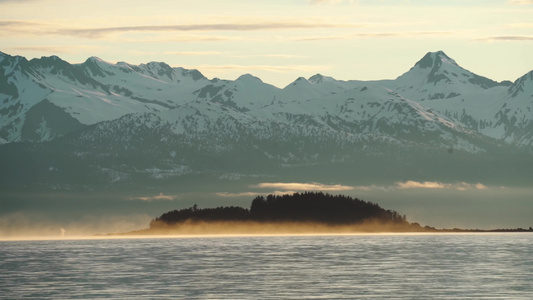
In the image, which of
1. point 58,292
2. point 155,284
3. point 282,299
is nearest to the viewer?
point 282,299

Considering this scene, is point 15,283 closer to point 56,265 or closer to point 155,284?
point 155,284

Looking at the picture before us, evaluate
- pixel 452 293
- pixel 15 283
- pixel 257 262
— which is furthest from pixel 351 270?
pixel 15 283

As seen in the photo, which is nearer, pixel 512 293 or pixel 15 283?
pixel 512 293

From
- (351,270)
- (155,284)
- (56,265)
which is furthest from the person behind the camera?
(56,265)

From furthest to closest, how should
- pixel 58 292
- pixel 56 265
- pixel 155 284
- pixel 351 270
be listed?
pixel 56 265, pixel 351 270, pixel 155 284, pixel 58 292

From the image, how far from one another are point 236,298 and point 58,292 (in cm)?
2290

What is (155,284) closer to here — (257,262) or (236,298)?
(236,298)

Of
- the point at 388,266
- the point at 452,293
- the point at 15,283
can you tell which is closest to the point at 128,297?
the point at 15,283

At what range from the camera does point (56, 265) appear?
623ft

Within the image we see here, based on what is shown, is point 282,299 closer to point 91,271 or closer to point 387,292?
point 387,292

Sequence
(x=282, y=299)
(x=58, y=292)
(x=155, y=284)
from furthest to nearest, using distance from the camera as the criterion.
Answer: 1. (x=155, y=284)
2. (x=58, y=292)
3. (x=282, y=299)

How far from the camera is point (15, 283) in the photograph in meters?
146

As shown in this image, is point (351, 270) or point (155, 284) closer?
point (155, 284)

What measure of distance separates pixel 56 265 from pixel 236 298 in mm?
74406
